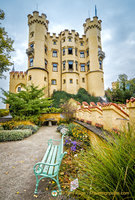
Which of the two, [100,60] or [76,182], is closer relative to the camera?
[76,182]

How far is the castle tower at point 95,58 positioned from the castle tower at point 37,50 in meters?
10.6

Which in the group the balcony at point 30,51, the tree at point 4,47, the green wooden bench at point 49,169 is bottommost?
the green wooden bench at point 49,169

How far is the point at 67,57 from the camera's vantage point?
2262cm

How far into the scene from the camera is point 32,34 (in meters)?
21.0

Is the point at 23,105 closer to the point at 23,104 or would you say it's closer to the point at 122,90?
the point at 23,104

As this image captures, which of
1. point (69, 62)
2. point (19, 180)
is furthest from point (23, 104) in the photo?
point (69, 62)

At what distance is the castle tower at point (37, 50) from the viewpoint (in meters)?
19.9

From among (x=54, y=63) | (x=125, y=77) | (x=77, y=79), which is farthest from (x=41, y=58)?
(x=125, y=77)

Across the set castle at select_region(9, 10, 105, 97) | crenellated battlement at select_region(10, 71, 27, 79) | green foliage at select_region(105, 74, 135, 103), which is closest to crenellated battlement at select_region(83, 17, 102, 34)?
castle at select_region(9, 10, 105, 97)

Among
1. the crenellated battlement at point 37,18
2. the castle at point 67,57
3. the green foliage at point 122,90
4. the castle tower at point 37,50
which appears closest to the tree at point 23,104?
the castle tower at point 37,50

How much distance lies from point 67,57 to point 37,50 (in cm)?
685

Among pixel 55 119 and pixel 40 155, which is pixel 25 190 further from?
pixel 55 119

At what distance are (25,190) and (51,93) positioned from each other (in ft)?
66.8

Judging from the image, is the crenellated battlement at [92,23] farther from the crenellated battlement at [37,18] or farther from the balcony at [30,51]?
the balcony at [30,51]
